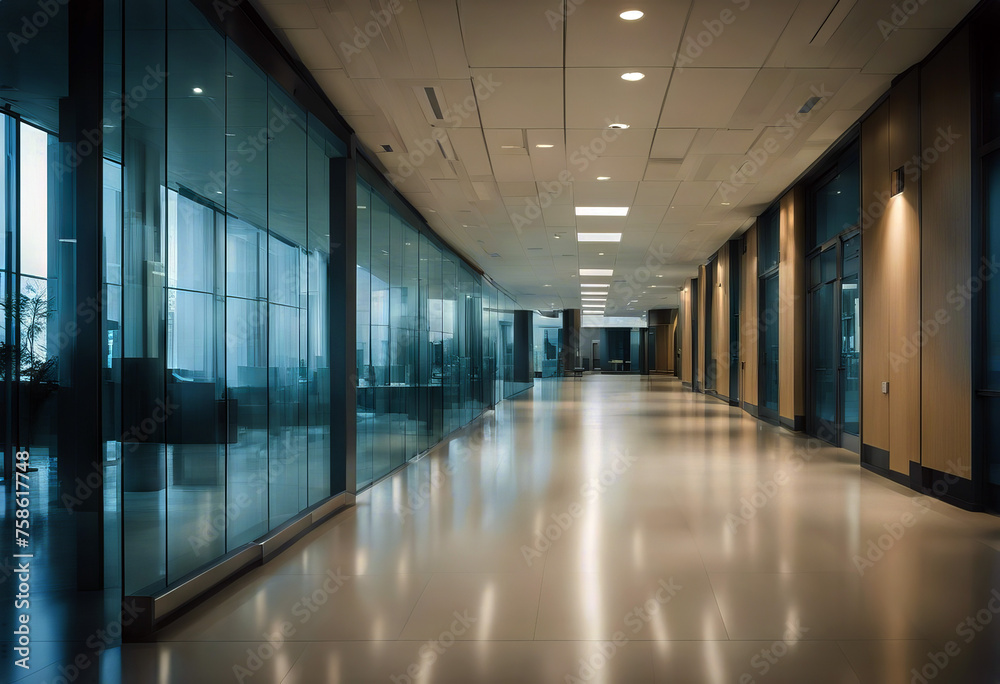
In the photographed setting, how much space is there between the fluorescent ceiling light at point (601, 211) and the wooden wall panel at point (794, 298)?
113 inches

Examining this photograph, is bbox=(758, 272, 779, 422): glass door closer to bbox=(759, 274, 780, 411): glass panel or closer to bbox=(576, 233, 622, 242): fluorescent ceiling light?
bbox=(759, 274, 780, 411): glass panel

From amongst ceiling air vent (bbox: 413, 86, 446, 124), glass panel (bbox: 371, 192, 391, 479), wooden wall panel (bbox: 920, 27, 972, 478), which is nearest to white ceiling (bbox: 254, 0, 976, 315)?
ceiling air vent (bbox: 413, 86, 446, 124)

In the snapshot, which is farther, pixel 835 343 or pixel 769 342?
pixel 769 342

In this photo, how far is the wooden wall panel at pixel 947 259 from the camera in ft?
21.0

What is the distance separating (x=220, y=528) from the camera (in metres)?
5.41

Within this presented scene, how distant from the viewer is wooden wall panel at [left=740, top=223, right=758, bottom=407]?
15.9 meters

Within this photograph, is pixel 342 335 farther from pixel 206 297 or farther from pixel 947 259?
pixel 947 259

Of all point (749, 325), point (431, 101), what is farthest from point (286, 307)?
point (749, 325)

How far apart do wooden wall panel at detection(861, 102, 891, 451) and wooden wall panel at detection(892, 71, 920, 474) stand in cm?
13

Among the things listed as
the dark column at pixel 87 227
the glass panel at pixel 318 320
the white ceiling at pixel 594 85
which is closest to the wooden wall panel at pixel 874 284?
the white ceiling at pixel 594 85

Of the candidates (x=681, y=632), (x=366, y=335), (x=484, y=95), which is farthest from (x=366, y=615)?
(x=484, y=95)

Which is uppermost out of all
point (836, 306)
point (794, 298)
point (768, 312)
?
point (794, 298)

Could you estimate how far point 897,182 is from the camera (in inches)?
306

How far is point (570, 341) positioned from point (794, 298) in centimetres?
3288
